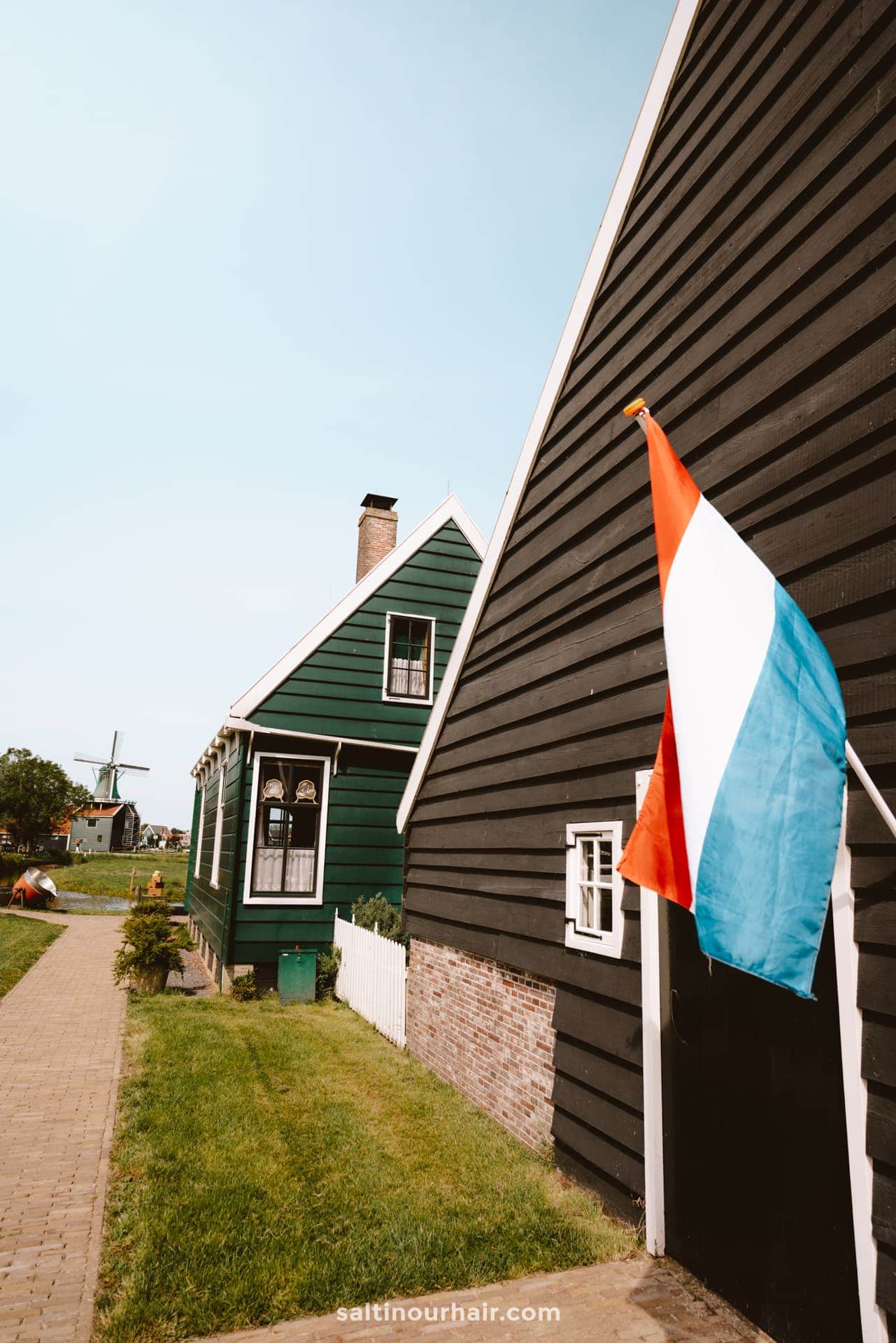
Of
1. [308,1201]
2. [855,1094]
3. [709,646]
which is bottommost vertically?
[308,1201]

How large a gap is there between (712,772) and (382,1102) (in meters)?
5.79

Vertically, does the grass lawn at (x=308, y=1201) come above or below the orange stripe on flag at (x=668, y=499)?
below

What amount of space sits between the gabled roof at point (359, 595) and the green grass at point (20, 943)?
6.23 m

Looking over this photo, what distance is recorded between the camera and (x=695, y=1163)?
169 inches

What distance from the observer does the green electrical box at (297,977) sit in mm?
12094

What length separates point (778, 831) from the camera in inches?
110

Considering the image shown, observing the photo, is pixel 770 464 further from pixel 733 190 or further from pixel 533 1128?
pixel 533 1128

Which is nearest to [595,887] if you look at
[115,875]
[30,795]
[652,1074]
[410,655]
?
[652,1074]

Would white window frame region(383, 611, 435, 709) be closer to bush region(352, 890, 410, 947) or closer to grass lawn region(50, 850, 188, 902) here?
bush region(352, 890, 410, 947)

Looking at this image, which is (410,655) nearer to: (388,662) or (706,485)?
(388,662)

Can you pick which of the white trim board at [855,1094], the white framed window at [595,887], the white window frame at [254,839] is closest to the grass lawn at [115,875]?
→ the white window frame at [254,839]

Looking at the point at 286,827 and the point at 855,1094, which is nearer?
the point at 855,1094

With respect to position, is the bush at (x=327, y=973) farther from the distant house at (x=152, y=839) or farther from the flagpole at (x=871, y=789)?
the distant house at (x=152, y=839)

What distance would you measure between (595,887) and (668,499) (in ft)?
10.1
